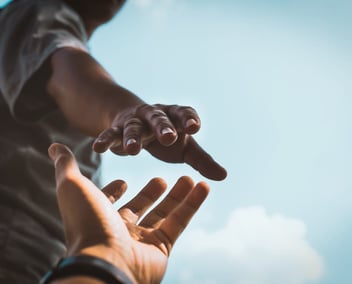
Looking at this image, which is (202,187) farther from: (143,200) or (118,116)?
(118,116)

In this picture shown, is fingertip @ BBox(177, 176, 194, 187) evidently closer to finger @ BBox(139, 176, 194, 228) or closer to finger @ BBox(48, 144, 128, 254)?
finger @ BBox(139, 176, 194, 228)

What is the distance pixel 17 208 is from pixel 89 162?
0.24m

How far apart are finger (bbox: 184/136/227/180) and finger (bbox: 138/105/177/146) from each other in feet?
0.28

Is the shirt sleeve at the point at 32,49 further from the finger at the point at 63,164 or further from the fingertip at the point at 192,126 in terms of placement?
the fingertip at the point at 192,126

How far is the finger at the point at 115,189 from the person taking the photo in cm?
71

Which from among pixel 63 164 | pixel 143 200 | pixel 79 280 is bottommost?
pixel 79 280

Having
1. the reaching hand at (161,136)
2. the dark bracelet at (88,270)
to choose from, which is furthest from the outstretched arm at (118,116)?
the dark bracelet at (88,270)

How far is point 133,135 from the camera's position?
1.55 ft

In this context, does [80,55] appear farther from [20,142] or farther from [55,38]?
[20,142]

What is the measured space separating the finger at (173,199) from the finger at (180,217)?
31 millimetres

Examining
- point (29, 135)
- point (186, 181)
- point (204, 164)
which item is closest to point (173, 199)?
point (186, 181)

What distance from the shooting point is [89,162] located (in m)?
0.97

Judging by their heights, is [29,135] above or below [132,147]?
above

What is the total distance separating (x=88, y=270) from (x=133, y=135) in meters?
0.16
